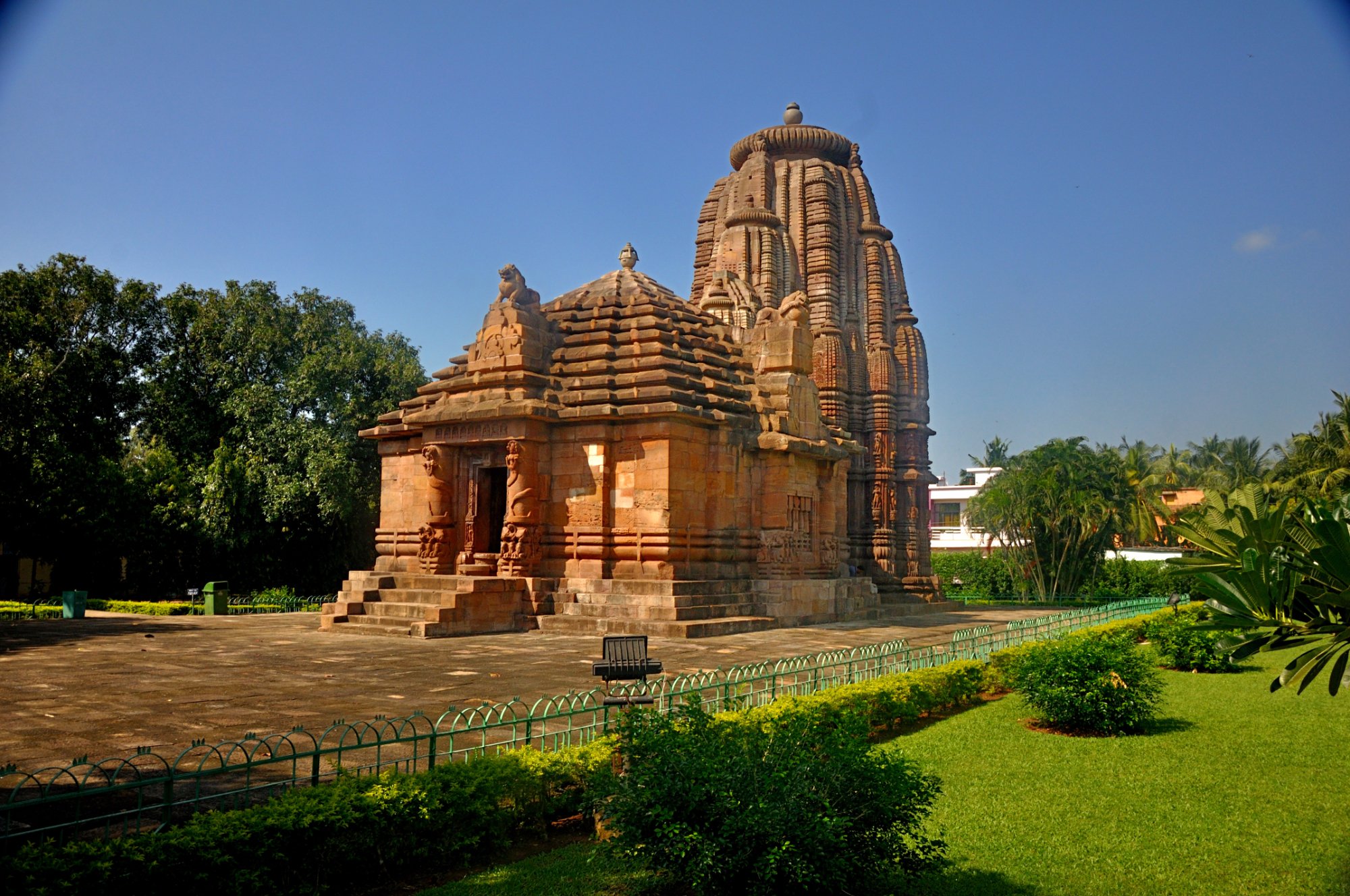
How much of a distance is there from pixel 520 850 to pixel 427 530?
44.5 feet

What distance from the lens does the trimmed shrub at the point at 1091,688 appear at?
30.2 feet

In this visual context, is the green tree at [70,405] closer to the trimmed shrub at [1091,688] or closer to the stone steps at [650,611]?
the stone steps at [650,611]

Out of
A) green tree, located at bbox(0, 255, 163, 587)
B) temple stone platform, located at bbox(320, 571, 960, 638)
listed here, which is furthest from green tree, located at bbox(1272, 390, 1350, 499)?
green tree, located at bbox(0, 255, 163, 587)

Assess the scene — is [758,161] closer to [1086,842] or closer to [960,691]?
[960,691]

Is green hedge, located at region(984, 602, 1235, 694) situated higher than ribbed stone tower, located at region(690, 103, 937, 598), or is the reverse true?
→ ribbed stone tower, located at region(690, 103, 937, 598)

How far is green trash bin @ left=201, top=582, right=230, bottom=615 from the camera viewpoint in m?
22.9

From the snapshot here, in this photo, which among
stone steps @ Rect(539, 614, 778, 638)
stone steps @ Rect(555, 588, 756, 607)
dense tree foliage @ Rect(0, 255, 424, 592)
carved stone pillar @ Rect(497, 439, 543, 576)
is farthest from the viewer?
dense tree foliage @ Rect(0, 255, 424, 592)

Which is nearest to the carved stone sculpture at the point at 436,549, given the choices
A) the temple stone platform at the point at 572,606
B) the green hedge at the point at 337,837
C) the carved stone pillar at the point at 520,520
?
the temple stone platform at the point at 572,606

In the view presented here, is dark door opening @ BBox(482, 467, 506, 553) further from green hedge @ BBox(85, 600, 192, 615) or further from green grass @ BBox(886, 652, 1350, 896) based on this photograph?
green grass @ BBox(886, 652, 1350, 896)

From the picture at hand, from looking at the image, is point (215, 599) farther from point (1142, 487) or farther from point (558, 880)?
point (1142, 487)

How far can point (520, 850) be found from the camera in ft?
18.7

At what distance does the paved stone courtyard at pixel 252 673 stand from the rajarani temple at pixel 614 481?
107 centimetres

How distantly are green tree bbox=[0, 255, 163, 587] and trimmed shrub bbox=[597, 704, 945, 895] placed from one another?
25808 millimetres

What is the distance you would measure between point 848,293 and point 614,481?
15.3 meters
